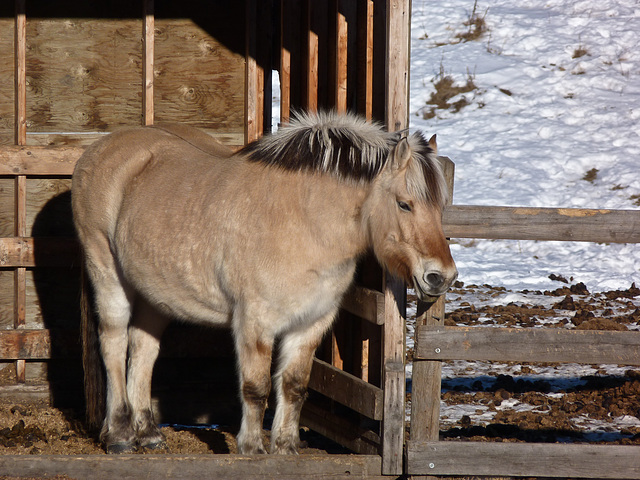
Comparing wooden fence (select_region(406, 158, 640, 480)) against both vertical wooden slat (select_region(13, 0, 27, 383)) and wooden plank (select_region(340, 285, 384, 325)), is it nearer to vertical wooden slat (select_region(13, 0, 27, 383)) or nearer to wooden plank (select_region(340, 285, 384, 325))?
wooden plank (select_region(340, 285, 384, 325))

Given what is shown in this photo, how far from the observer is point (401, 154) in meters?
3.68

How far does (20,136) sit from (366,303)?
3.29 metres

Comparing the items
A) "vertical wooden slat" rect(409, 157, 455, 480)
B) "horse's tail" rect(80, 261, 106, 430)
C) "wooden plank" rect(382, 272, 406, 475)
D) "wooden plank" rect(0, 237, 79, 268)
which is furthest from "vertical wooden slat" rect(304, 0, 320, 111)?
"wooden plank" rect(0, 237, 79, 268)

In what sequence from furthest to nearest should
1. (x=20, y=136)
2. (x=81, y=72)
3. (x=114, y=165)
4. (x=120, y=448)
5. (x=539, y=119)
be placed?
1. (x=539, y=119)
2. (x=81, y=72)
3. (x=20, y=136)
4. (x=114, y=165)
5. (x=120, y=448)

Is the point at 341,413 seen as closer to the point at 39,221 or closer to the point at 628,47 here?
the point at 39,221

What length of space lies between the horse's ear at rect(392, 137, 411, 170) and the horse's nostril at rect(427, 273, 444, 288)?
59 centimetres

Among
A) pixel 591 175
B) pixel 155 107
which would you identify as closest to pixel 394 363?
pixel 155 107

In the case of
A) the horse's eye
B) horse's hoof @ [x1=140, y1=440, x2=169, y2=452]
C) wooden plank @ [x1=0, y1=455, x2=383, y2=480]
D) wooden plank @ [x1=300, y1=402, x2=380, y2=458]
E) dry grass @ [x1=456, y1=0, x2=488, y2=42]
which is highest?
dry grass @ [x1=456, y1=0, x2=488, y2=42]

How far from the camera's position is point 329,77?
5.16m

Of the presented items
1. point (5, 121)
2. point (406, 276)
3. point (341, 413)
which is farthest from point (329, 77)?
point (5, 121)

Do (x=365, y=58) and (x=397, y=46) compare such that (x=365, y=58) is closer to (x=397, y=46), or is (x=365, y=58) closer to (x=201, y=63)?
(x=397, y=46)

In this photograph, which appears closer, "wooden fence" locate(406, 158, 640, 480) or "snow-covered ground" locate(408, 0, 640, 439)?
"wooden fence" locate(406, 158, 640, 480)

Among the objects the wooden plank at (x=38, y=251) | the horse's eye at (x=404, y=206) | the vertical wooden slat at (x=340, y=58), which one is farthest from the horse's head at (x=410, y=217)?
the wooden plank at (x=38, y=251)

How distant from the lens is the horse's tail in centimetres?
500
